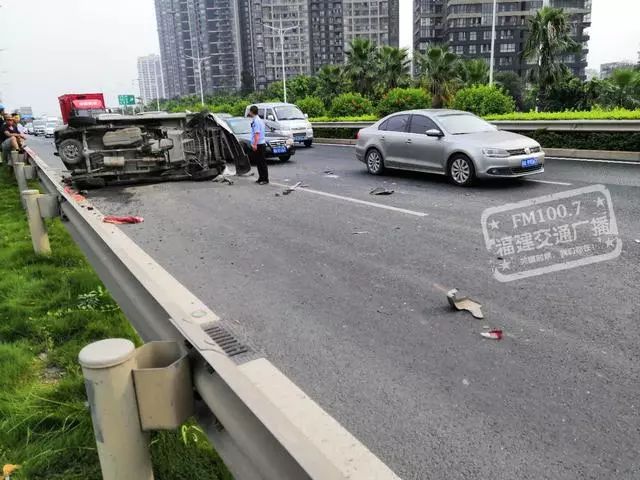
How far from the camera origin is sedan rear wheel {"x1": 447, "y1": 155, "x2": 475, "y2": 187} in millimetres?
10867

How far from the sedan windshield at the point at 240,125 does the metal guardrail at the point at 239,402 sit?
13.9 m

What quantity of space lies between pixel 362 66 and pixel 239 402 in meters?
47.1

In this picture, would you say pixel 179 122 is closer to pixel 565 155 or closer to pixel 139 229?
pixel 139 229

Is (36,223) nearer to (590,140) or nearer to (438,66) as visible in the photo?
(590,140)

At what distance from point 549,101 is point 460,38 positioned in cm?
5886

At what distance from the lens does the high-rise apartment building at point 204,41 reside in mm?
121688

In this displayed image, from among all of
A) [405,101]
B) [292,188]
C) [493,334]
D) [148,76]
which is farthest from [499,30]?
[148,76]

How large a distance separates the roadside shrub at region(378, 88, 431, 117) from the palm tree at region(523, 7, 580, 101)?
25747 mm

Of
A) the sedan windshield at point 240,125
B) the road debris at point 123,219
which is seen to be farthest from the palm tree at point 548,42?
the road debris at point 123,219

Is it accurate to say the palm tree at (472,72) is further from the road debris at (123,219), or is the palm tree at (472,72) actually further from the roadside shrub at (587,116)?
the road debris at (123,219)

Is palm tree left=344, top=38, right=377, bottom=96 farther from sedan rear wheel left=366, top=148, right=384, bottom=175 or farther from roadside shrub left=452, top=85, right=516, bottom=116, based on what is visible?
sedan rear wheel left=366, top=148, right=384, bottom=175

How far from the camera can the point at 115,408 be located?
175 centimetres

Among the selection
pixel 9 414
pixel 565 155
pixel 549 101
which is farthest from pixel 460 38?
pixel 9 414

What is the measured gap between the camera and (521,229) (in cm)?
745
